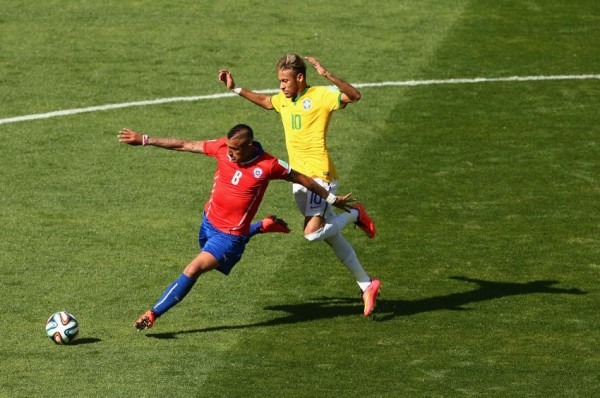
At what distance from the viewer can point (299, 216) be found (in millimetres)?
20516

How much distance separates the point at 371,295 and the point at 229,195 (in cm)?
215

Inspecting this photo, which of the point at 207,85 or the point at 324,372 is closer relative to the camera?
the point at 324,372

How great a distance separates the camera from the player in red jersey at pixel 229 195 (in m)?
16.2

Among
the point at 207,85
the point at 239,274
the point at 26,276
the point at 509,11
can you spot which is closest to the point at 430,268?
the point at 239,274

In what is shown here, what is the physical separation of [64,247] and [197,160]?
4.17 m

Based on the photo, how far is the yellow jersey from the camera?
685 inches

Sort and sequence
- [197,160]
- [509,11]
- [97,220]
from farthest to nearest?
1. [509,11]
2. [197,160]
3. [97,220]

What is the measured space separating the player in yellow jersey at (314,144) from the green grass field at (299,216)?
0.68m

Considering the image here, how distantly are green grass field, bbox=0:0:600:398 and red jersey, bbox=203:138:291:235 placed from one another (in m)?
1.23

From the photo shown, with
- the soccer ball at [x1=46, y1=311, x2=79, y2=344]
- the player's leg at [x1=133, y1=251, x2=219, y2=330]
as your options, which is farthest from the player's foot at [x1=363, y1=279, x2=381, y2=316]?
the soccer ball at [x1=46, y1=311, x2=79, y2=344]

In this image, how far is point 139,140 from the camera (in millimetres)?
16281

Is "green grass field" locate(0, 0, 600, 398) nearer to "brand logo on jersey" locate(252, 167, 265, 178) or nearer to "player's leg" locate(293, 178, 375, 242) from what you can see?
"player's leg" locate(293, 178, 375, 242)

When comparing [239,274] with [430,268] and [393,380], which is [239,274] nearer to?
[430,268]

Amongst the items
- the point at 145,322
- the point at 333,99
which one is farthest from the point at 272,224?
the point at 145,322
